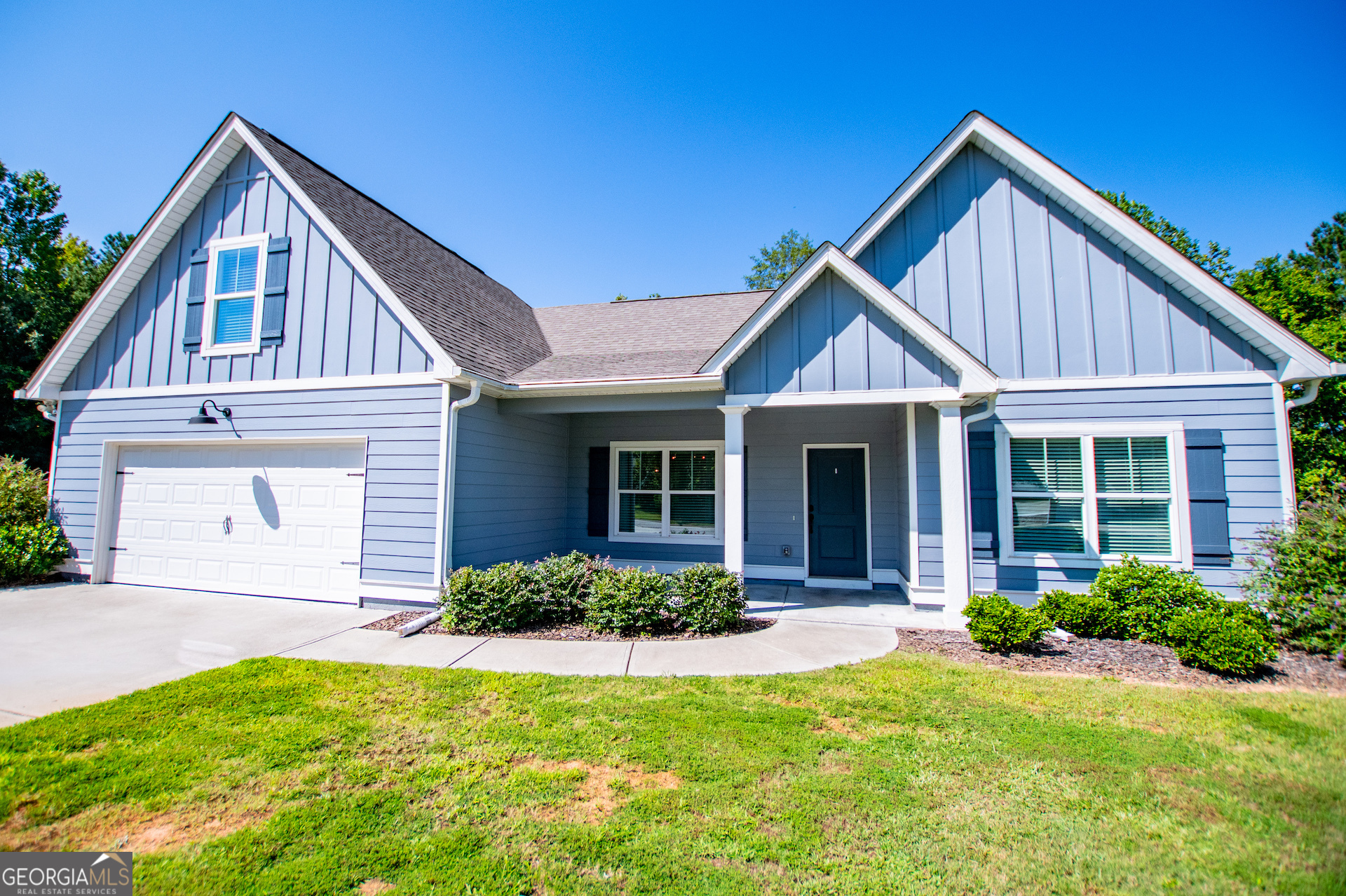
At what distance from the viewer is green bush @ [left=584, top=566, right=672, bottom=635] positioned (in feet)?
20.7

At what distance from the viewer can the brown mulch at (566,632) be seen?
20.4ft

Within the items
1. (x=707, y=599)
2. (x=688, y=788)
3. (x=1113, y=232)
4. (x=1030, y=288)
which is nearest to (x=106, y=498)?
(x=707, y=599)

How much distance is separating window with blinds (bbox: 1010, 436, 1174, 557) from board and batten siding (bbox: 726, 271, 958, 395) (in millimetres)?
1930

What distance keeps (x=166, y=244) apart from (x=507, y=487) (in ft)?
22.2

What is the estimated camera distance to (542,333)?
11.8 meters

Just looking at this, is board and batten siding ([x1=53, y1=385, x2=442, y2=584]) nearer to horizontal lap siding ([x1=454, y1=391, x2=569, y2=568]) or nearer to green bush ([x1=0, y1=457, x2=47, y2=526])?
horizontal lap siding ([x1=454, y1=391, x2=569, y2=568])

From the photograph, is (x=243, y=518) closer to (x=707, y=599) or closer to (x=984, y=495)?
(x=707, y=599)

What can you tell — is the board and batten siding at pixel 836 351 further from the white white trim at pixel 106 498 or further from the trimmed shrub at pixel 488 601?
the white white trim at pixel 106 498

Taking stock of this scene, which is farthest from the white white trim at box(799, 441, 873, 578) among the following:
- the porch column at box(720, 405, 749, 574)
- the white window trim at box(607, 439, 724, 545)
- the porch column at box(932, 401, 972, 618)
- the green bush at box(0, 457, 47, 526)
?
the green bush at box(0, 457, 47, 526)

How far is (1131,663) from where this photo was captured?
5.35 metres

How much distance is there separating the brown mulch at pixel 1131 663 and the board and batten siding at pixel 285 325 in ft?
23.5

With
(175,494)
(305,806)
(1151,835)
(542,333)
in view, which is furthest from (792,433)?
(175,494)

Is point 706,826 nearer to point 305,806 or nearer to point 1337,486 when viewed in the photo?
point 305,806

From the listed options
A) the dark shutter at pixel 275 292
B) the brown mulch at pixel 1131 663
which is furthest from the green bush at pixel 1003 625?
the dark shutter at pixel 275 292
